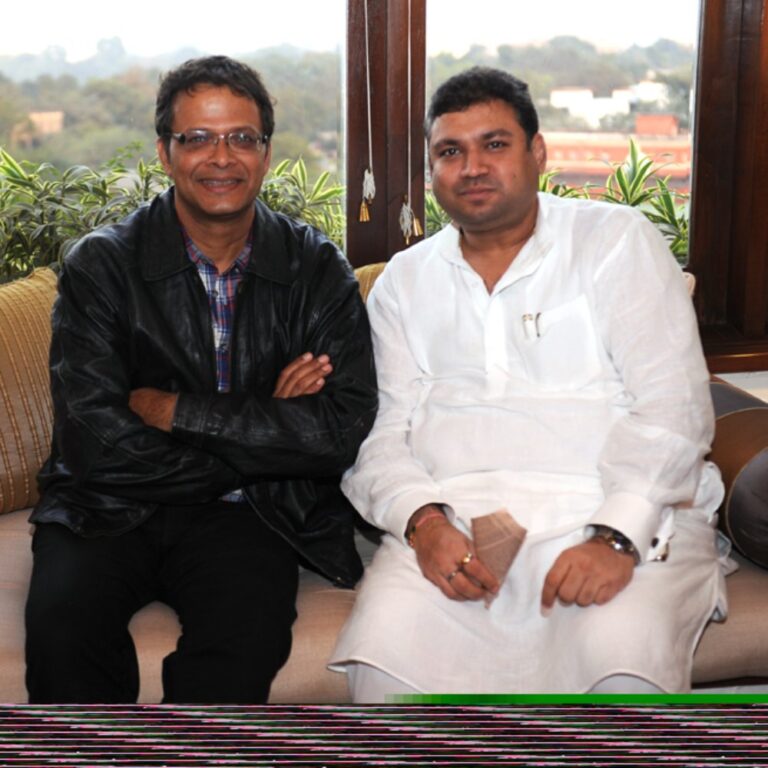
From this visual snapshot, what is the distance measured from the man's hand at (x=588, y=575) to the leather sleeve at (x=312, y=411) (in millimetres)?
489

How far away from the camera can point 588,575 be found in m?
1.88

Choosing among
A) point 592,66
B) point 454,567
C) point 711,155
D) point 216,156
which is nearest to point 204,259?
point 216,156

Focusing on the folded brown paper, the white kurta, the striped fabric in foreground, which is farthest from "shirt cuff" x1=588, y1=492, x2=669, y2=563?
the striped fabric in foreground

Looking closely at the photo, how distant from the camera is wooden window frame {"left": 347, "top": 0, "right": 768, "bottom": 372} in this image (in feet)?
10.5

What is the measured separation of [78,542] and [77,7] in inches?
69.9

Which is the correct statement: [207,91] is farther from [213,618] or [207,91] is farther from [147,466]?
[213,618]

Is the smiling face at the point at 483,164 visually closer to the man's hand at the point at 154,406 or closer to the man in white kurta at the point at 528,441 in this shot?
the man in white kurta at the point at 528,441

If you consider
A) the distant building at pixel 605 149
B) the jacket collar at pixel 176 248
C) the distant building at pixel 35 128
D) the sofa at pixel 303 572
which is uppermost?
the distant building at pixel 35 128

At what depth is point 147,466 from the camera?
2.08 meters

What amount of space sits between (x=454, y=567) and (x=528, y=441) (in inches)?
11.7

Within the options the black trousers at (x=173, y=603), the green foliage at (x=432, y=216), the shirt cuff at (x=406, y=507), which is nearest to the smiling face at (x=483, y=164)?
the shirt cuff at (x=406, y=507)

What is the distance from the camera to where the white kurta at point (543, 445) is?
1915 mm

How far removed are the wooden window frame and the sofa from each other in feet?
2.16

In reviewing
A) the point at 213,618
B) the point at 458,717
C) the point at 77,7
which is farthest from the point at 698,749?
the point at 77,7
